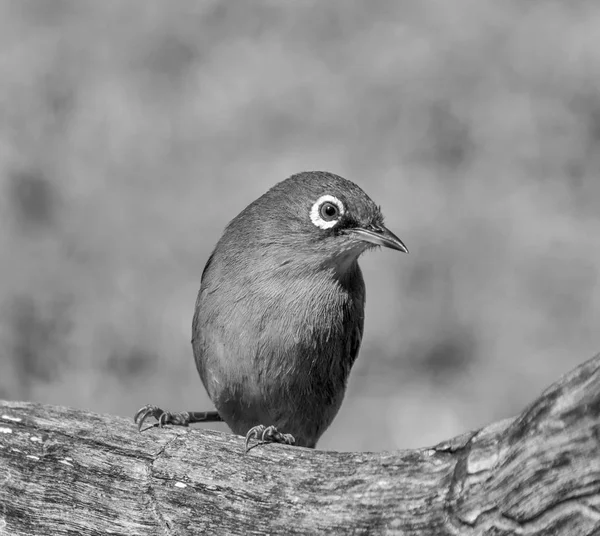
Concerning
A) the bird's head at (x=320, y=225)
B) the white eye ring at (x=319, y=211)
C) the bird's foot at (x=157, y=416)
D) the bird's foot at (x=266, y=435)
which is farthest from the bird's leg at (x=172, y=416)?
the white eye ring at (x=319, y=211)

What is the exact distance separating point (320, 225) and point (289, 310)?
82cm

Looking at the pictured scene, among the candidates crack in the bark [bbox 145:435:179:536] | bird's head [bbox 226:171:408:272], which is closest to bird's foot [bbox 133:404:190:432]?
crack in the bark [bbox 145:435:179:536]

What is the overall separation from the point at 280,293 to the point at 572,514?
327cm

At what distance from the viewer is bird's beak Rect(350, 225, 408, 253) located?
6.76 metres

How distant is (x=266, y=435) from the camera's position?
6031mm

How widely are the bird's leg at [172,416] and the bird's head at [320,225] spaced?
157 centimetres

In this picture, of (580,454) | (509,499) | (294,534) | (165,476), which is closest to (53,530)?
(165,476)

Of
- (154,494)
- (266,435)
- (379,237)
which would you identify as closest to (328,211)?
(379,237)

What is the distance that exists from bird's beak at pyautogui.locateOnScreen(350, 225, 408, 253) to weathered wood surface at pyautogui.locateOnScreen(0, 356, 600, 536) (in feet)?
6.74

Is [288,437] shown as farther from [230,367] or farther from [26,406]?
[26,406]

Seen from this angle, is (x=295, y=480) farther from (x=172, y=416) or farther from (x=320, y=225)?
(x=320, y=225)

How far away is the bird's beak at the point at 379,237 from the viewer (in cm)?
676

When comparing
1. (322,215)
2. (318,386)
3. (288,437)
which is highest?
(322,215)

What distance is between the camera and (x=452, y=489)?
455cm
